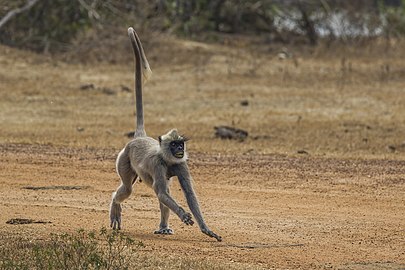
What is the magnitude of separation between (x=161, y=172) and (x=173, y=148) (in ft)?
0.82

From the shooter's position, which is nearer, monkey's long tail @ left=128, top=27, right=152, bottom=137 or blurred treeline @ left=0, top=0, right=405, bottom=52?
monkey's long tail @ left=128, top=27, right=152, bottom=137

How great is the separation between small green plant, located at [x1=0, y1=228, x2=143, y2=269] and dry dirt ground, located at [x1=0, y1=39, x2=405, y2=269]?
0.33 metres

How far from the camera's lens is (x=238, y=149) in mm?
15562

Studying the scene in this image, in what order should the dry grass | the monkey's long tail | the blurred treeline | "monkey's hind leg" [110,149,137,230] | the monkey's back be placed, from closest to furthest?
the monkey's back
"monkey's hind leg" [110,149,137,230]
the monkey's long tail
the dry grass
the blurred treeline

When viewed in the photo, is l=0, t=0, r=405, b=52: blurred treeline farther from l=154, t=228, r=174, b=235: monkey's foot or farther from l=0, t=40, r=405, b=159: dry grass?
l=154, t=228, r=174, b=235: monkey's foot

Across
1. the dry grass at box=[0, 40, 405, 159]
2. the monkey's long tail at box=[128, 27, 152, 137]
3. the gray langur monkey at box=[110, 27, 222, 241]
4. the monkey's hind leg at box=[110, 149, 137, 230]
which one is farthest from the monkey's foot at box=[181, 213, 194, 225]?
the dry grass at box=[0, 40, 405, 159]

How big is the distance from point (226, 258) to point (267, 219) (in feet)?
6.63

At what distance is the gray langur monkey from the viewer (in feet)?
30.1

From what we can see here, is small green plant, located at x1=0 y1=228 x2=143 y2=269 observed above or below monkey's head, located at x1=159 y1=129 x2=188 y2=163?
below

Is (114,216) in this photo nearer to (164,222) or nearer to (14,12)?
(164,222)

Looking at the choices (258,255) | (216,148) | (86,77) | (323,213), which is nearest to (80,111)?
(86,77)

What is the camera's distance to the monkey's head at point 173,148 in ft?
30.2

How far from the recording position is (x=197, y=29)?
25984 millimetres

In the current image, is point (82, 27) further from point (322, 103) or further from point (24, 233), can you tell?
point (24, 233)
